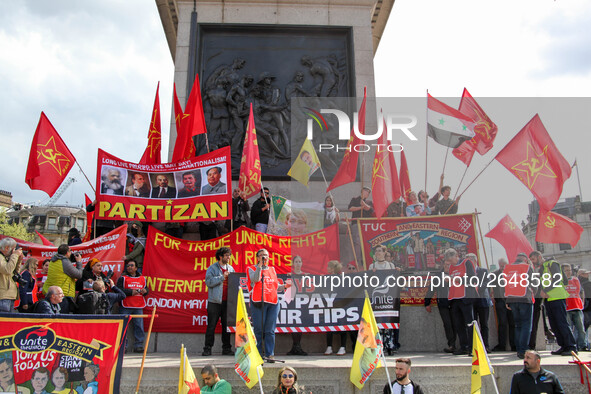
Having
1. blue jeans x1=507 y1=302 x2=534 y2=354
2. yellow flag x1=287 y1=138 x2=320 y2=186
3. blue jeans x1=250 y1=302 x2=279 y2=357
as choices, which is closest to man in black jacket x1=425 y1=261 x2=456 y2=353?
blue jeans x1=507 y1=302 x2=534 y2=354

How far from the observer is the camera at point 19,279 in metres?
7.95

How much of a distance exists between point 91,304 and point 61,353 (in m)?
1.62

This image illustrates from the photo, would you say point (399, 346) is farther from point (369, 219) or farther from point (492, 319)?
point (369, 219)

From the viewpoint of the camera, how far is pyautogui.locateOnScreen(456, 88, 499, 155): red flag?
39.9 ft

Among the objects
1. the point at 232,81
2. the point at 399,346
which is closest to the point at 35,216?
the point at 232,81

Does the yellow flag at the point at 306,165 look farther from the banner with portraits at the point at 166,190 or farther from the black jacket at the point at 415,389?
the black jacket at the point at 415,389

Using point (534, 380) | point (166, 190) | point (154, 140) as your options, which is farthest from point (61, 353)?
point (154, 140)

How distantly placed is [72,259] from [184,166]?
3.09 metres

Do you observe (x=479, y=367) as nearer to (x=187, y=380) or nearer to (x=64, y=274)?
(x=187, y=380)

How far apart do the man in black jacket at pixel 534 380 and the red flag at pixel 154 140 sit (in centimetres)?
962

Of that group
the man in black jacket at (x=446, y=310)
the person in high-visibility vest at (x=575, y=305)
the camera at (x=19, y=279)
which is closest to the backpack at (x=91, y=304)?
the camera at (x=19, y=279)

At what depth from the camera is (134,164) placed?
11.4 m

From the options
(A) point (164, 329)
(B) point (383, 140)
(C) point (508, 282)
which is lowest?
(A) point (164, 329)

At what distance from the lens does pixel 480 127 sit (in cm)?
1230
